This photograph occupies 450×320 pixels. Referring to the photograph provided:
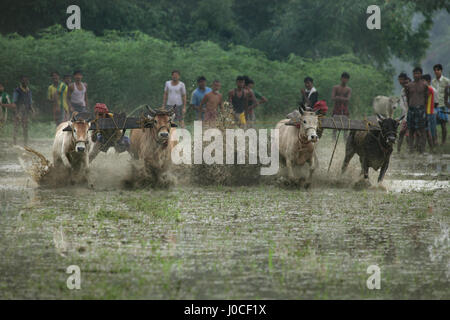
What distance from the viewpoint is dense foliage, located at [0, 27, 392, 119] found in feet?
103

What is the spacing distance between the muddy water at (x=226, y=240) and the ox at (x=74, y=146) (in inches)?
17.5

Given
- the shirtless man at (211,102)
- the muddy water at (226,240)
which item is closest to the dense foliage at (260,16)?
the shirtless man at (211,102)

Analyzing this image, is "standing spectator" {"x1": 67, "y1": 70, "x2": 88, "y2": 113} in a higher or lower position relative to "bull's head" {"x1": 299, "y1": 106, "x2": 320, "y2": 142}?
higher

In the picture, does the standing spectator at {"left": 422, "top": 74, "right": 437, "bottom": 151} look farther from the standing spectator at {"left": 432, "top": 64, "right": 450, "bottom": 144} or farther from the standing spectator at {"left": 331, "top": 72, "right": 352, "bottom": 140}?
the standing spectator at {"left": 331, "top": 72, "right": 352, "bottom": 140}

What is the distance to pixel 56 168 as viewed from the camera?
47.0 ft

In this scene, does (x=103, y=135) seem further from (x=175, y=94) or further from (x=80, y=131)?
(x=175, y=94)

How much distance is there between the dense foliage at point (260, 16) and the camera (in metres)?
38.4

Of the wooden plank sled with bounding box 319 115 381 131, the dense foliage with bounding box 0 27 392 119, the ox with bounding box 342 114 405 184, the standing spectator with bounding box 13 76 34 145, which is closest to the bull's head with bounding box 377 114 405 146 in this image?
the ox with bounding box 342 114 405 184

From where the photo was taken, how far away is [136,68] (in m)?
31.3

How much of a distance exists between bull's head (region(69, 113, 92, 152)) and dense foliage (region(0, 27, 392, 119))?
16471mm

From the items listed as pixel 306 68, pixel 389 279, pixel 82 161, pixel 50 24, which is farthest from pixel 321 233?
pixel 50 24

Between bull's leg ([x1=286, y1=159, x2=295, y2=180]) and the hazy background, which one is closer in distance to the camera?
bull's leg ([x1=286, y1=159, x2=295, y2=180])

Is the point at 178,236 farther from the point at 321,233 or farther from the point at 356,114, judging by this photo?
the point at 356,114

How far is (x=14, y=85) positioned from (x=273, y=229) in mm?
23272
